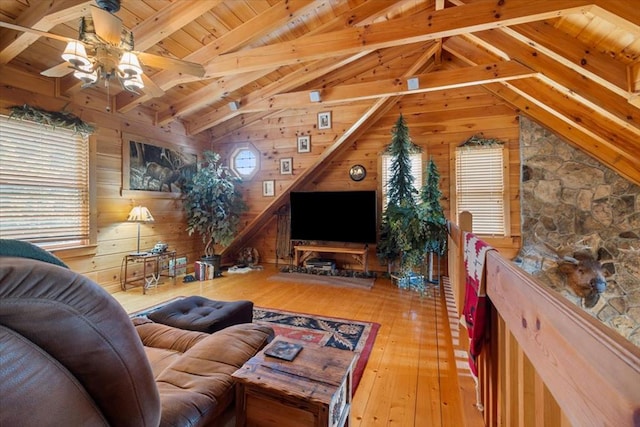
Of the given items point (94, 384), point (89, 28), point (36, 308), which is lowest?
point (94, 384)

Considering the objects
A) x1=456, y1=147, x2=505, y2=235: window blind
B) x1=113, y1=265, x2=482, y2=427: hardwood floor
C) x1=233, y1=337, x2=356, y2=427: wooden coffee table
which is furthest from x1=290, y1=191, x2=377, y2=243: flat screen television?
x1=233, y1=337, x2=356, y2=427: wooden coffee table

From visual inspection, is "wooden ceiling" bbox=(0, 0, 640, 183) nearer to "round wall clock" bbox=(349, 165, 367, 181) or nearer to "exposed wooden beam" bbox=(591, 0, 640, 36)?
"exposed wooden beam" bbox=(591, 0, 640, 36)

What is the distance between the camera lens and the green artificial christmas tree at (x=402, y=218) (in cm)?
385

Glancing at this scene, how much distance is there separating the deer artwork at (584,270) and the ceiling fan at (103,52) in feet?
17.0

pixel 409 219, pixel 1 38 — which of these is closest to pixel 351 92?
pixel 409 219

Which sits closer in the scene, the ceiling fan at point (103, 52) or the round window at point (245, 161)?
the ceiling fan at point (103, 52)

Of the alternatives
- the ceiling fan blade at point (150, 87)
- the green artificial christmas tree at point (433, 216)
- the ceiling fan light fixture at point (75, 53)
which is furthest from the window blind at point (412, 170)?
the ceiling fan light fixture at point (75, 53)

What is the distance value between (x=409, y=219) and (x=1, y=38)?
4745mm

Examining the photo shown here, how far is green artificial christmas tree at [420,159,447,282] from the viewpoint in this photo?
388 centimetres

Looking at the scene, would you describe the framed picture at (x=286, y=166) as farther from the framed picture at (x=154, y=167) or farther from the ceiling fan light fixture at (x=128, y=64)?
the ceiling fan light fixture at (x=128, y=64)

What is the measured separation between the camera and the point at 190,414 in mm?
905

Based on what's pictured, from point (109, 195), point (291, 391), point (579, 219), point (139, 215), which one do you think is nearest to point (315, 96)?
point (139, 215)

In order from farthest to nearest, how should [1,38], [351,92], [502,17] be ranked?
[351,92] → [1,38] → [502,17]

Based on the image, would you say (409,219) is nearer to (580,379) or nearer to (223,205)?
(223,205)
